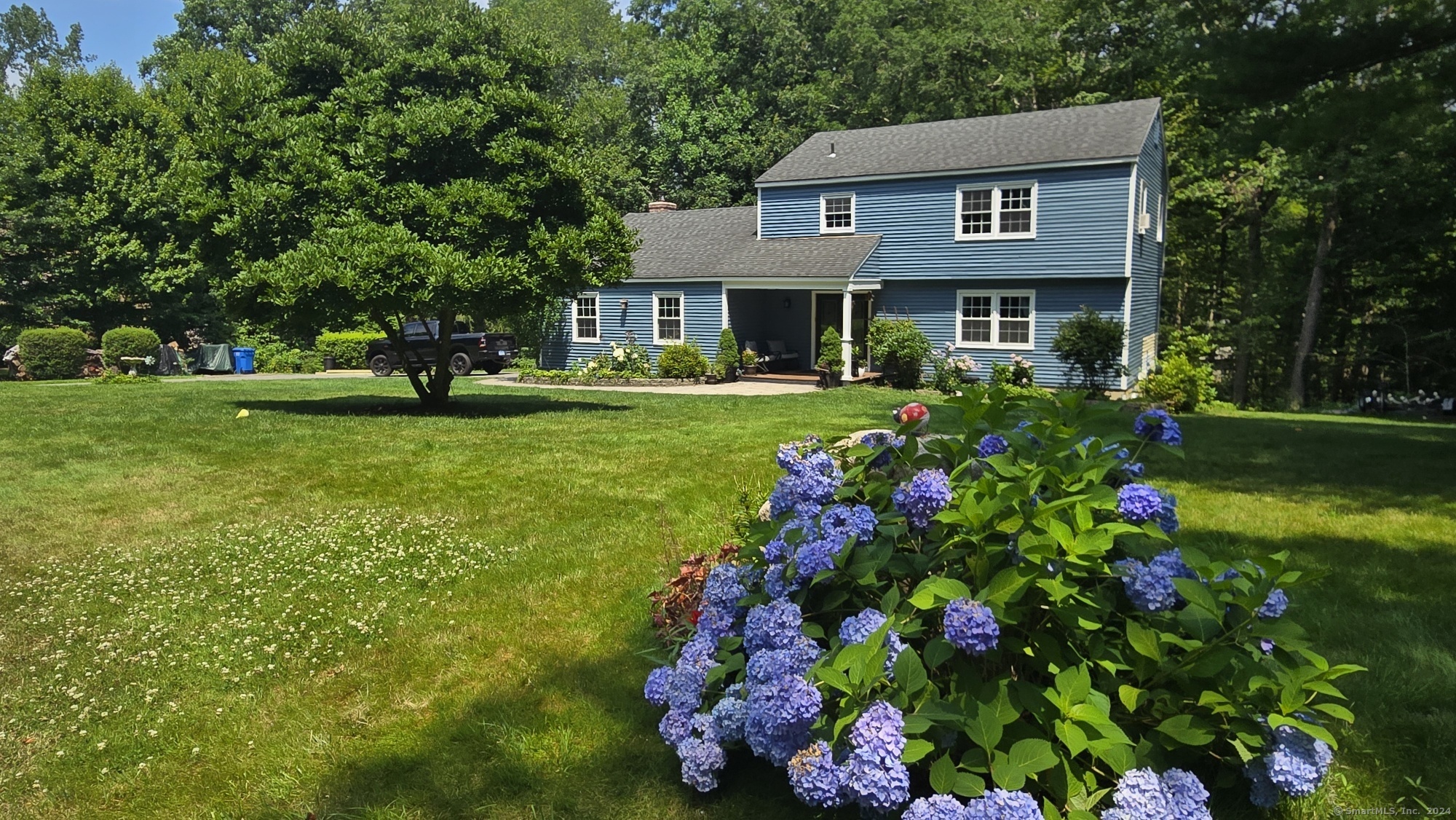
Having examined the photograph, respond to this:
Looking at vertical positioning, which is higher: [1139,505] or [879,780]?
[1139,505]

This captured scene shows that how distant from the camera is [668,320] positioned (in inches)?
981

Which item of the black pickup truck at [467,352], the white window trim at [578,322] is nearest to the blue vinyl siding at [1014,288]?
the white window trim at [578,322]

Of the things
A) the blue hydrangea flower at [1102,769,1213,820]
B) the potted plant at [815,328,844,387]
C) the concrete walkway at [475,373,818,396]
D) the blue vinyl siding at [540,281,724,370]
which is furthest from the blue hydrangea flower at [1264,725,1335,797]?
the blue vinyl siding at [540,281,724,370]

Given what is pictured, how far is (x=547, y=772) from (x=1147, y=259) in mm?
22690

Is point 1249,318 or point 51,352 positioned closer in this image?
point 51,352

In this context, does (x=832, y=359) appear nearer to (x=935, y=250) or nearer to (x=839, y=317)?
(x=839, y=317)

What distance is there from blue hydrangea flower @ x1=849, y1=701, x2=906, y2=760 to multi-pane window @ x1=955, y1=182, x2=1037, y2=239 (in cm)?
1999

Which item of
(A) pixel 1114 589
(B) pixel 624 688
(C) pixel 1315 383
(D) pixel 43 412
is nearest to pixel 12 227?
(D) pixel 43 412

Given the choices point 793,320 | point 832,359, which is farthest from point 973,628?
point 793,320

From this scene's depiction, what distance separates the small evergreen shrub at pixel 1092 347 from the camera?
1875 centimetres

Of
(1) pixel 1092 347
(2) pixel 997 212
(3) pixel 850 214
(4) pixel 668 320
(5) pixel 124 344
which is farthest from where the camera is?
(4) pixel 668 320

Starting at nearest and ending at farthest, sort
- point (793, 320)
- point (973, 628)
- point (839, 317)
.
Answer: point (973, 628) < point (839, 317) < point (793, 320)

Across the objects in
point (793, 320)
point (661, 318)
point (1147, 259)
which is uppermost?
point (1147, 259)

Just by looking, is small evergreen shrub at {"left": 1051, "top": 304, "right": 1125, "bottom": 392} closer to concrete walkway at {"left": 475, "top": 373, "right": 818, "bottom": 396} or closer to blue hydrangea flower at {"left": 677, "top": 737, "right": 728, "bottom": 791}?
concrete walkway at {"left": 475, "top": 373, "right": 818, "bottom": 396}
